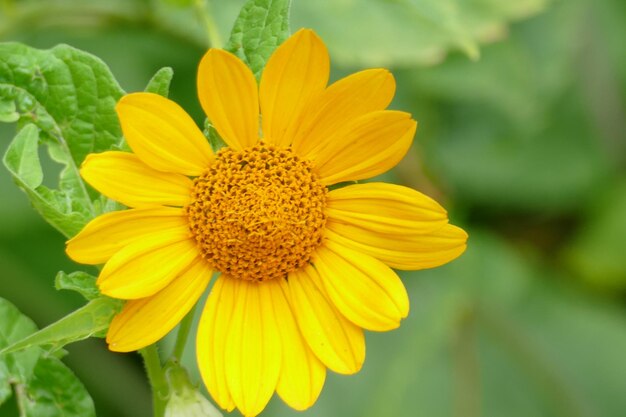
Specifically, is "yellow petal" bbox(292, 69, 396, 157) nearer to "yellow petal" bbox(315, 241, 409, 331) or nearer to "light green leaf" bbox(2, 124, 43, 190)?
"yellow petal" bbox(315, 241, 409, 331)

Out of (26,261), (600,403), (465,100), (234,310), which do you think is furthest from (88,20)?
(600,403)

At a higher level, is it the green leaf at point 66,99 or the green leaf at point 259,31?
the green leaf at point 259,31

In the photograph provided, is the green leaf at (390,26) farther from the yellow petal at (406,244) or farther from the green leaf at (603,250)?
the yellow petal at (406,244)

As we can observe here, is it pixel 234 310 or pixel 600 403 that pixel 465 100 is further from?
pixel 234 310

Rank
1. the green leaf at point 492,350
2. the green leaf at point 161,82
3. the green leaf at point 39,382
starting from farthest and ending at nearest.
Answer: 1. the green leaf at point 492,350
2. the green leaf at point 39,382
3. the green leaf at point 161,82

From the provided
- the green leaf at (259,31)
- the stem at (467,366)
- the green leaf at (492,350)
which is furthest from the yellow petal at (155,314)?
the stem at (467,366)

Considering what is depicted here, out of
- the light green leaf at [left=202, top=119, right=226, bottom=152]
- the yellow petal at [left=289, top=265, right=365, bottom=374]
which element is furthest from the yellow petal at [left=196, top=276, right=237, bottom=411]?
the light green leaf at [left=202, top=119, right=226, bottom=152]
